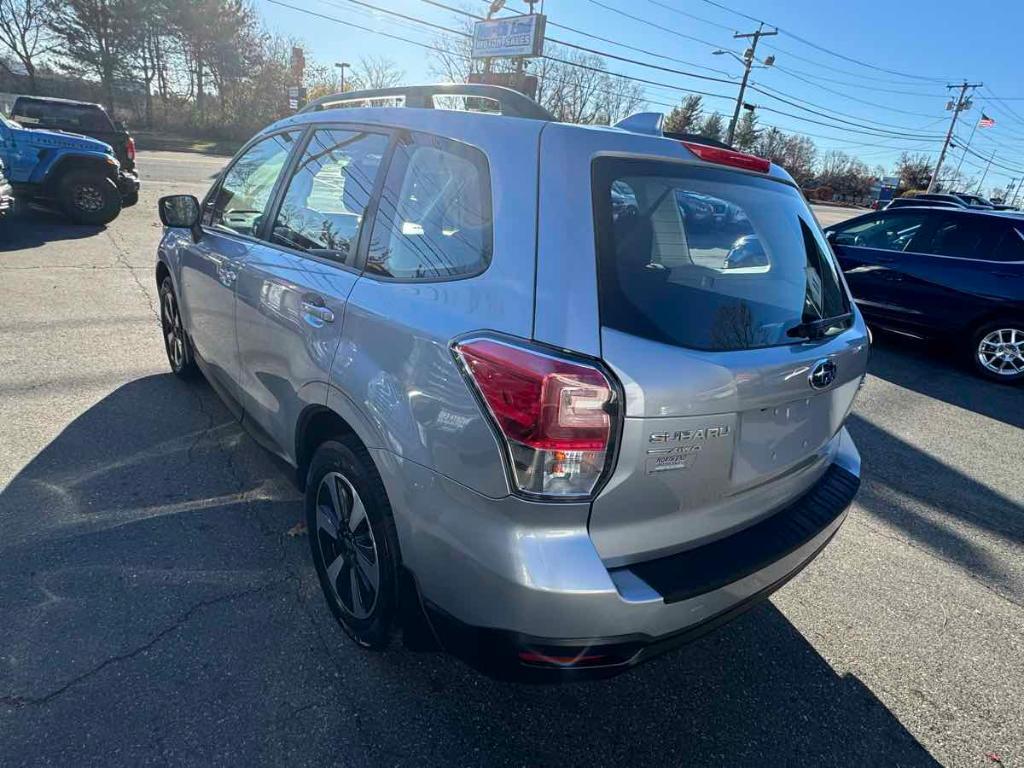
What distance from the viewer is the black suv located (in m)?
11.3

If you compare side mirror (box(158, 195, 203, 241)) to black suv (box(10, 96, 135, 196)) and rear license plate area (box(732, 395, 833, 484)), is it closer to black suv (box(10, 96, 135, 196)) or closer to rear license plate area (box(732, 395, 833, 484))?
rear license plate area (box(732, 395, 833, 484))

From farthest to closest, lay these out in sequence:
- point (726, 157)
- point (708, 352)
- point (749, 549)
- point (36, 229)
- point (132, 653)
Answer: point (36, 229) < point (132, 653) < point (726, 157) < point (749, 549) < point (708, 352)

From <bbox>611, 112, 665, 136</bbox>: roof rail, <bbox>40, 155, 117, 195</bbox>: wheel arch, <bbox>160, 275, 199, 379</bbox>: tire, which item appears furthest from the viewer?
<bbox>40, 155, 117, 195</bbox>: wheel arch

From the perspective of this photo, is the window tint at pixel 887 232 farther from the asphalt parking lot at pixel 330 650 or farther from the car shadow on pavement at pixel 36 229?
the car shadow on pavement at pixel 36 229

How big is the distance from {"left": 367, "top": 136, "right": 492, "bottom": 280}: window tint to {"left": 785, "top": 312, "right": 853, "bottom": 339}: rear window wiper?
1.03 m

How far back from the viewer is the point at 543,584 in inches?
58.4

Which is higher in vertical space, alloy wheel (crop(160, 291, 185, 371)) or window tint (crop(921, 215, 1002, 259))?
window tint (crop(921, 215, 1002, 259))

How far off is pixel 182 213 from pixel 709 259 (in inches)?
120

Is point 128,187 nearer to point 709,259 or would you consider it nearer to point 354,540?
point 354,540

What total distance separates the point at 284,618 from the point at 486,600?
119 cm

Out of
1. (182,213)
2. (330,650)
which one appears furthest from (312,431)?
(182,213)

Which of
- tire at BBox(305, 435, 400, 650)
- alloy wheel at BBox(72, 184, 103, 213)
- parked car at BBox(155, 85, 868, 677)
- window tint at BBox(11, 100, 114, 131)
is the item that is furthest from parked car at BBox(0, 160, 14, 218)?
tire at BBox(305, 435, 400, 650)

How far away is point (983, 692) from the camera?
2326 millimetres

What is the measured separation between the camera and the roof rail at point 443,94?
209 centimetres
